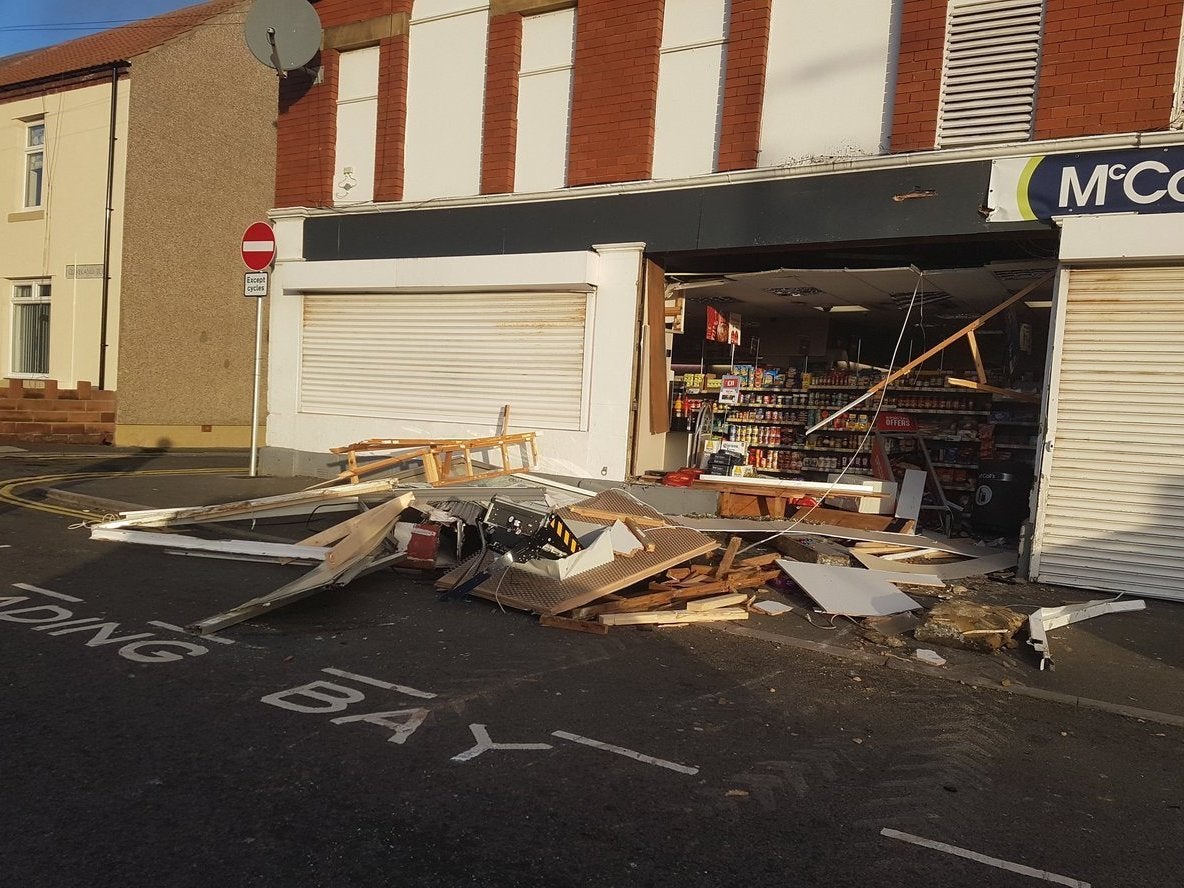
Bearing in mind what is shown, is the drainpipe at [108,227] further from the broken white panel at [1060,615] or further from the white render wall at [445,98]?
the broken white panel at [1060,615]

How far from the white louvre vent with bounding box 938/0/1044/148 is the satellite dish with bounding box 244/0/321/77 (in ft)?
30.4

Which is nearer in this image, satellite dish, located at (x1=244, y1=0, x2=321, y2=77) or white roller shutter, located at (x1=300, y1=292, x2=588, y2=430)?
white roller shutter, located at (x1=300, y1=292, x2=588, y2=430)

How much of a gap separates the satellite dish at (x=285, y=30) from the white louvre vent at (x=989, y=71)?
927 centimetres

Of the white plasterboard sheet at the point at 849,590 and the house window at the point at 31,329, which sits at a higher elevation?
the house window at the point at 31,329

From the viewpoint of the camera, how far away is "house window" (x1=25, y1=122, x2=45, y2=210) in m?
20.1

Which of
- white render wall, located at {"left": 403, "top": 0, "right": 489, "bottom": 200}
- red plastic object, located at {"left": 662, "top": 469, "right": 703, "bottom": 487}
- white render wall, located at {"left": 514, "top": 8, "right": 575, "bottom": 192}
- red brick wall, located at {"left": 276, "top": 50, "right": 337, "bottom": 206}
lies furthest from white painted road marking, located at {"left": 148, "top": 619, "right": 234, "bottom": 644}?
red brick wall, located at {"left": 276, "top": 50, "right": 337, "bottom": 206}

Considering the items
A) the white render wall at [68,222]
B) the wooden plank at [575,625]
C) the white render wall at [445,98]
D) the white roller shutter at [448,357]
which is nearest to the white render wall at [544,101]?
the white render wall at [445,98]

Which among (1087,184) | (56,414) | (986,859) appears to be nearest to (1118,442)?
(1087,184)

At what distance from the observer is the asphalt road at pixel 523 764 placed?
9.93 ft

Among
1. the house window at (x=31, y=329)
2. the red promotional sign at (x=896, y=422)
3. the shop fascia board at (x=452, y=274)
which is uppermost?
the shop fascia board at (x=452, y=274)

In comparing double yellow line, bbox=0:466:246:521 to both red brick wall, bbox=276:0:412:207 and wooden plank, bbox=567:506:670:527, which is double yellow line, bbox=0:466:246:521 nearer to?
red brick wall, bbox=276:0:412:207

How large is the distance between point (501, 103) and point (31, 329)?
1466 cm

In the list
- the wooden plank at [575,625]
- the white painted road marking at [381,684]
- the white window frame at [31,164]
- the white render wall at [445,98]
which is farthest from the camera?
the white window frame at [31,164]

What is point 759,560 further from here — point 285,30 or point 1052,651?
point 285,30
